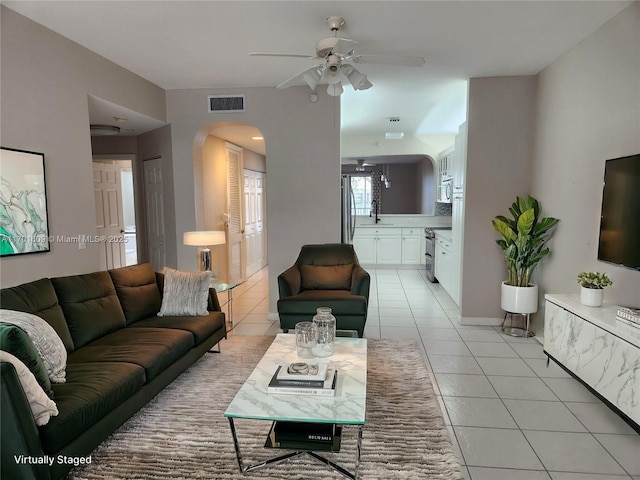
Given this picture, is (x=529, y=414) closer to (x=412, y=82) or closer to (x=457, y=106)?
(x=412, y=82)

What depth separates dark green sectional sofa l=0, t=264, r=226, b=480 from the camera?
1627mm

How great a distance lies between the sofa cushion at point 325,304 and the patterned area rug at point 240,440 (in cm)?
64

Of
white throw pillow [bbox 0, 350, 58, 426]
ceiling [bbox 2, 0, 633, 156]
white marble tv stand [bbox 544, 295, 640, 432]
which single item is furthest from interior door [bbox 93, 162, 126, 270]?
white marble tv stand [bbox 544, 295, 640, 432]

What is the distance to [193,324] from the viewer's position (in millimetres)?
3096

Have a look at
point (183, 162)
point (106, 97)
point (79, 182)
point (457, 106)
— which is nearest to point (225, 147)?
point (183, 162)

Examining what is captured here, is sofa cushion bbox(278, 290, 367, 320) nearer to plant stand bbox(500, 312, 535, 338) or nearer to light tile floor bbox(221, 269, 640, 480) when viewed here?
light tile floor bbox(221, 269, 640, 480)

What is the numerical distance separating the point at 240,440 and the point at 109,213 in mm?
4654

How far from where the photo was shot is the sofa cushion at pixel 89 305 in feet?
Answer: 8.64

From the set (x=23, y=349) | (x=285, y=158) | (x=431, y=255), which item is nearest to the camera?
(x=23, y=349)

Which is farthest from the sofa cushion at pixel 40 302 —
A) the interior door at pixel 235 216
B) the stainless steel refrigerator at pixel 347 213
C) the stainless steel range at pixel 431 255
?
Result: the stainless steel range at pixel 431 255

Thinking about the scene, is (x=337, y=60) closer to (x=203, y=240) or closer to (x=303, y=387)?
(x=303, y=387)

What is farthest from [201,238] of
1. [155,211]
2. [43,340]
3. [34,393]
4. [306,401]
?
[306,401]

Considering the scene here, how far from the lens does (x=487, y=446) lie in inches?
86.4

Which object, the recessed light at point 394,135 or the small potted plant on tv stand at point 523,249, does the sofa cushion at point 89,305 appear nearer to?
the small potted plant on tv stand at point 523,249
